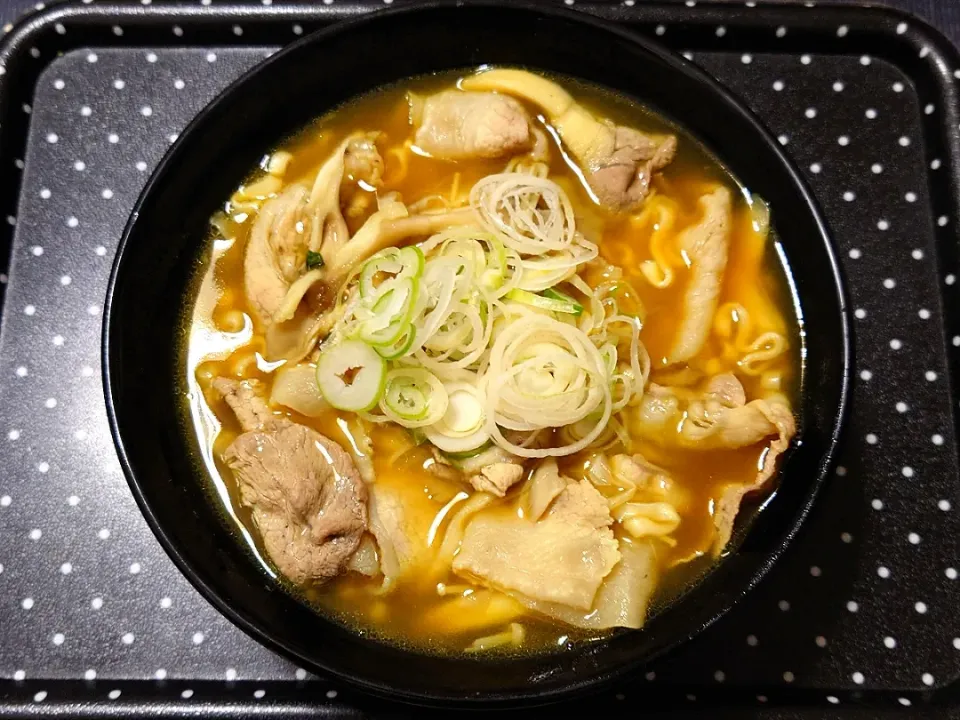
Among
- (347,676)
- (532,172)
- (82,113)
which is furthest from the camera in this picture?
(82,113)

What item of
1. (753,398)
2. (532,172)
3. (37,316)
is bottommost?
(753,398)

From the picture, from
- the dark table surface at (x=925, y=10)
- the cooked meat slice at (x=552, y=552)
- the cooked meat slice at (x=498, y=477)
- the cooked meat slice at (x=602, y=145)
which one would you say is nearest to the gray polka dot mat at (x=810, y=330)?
the dark table surface at (x=925, y=10)

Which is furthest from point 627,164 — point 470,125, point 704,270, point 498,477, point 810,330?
point 498,477

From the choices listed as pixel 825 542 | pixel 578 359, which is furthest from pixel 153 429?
pixel 825 542

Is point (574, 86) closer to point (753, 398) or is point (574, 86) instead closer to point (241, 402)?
point (753, 398)

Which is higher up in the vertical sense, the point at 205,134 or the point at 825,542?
the point at 205,134

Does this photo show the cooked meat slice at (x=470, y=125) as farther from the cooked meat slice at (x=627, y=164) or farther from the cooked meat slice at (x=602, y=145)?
the cooked meat slice at (x=627, y=164)
